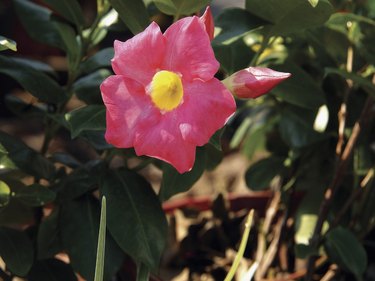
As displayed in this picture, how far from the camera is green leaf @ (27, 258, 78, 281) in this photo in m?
0.94

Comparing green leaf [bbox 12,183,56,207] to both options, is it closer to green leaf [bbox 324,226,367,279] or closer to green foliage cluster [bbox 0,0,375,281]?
green foliage cluster [bbox 0,0,375,281]

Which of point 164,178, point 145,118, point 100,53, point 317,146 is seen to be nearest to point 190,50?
point 145,118

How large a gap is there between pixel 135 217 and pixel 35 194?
0.42ft

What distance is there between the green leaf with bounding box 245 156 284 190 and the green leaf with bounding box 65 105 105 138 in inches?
18.5

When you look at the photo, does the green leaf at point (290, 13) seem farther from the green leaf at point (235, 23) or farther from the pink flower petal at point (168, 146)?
the pink flower petal at point (168, 146)

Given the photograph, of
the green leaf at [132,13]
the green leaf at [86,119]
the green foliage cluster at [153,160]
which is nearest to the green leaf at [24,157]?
the green foliage cluster at [153,160]

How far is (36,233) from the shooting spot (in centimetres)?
101

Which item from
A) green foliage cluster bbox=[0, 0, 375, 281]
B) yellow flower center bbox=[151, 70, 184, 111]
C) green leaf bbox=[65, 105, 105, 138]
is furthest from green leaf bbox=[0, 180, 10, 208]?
yellow flower center bbox=[151, 70, 184, 111]

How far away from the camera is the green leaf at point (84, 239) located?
878mm

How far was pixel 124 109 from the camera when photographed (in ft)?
2.28

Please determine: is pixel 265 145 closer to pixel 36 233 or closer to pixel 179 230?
pixel 179 230

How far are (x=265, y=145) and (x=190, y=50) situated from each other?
2.49 ft

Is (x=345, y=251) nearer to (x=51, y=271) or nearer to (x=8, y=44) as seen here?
(x=51, y=271)

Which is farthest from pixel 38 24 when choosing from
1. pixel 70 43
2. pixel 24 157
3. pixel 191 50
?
pixel 191 50
